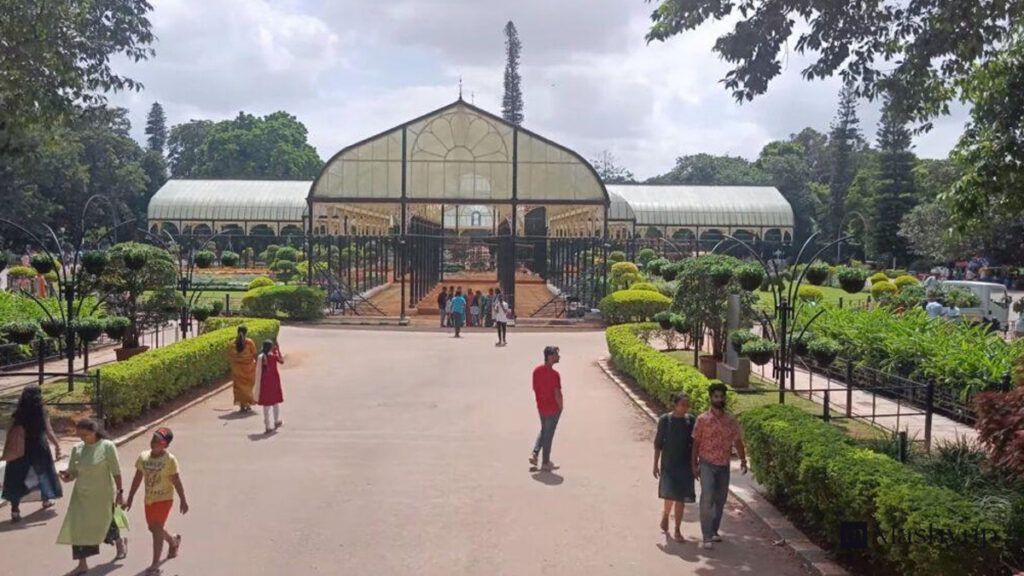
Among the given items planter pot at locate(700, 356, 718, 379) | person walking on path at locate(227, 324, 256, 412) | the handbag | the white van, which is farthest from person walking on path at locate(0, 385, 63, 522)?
the white van

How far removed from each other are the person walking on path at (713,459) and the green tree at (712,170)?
77.0 metres

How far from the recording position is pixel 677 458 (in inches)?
305

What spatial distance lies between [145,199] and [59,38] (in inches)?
2164

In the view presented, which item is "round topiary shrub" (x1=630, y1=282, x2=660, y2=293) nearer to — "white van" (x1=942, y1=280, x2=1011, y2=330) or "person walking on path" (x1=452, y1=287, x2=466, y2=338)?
"person walking on path" (x1=452, y1=287, x2=466, y2=338)

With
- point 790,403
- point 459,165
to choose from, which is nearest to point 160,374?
point 790,403

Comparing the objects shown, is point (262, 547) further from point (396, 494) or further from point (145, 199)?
point (145, 199)

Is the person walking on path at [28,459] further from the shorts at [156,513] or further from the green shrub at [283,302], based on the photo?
the green shrub at [283,302]

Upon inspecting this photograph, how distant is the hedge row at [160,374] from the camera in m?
11.4

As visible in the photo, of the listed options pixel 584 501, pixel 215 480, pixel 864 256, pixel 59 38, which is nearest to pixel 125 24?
pixel 59 38

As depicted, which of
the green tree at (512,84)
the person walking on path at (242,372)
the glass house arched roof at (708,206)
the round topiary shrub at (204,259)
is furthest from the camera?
the green tree at (512,84)

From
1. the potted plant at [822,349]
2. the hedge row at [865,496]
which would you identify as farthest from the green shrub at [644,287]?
the hedge row at [865,496]

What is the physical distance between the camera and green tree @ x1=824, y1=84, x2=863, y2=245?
214 ft

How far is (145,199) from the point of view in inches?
2537

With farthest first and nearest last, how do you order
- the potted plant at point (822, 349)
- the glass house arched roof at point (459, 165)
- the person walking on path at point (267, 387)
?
the glass house arched roof at point (459, 165) < the potted plant at point (822, 349) < the person walking on path at point (267, 387)
